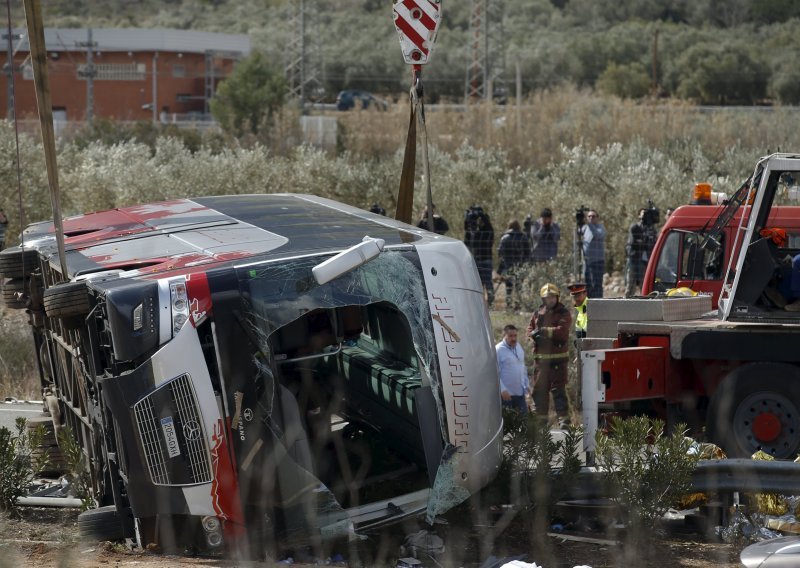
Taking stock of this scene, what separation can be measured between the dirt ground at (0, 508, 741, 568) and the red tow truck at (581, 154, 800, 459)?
1676 millimetres

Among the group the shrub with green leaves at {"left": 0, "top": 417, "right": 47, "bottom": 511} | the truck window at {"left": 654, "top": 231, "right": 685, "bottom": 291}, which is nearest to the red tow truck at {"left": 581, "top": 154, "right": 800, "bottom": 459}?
the truck window at {"left": 654, "top": 231, "right": 685, "bottom": 291}

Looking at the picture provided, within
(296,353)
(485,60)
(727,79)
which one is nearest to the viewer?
(296,353)

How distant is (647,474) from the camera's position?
7539 millimetres

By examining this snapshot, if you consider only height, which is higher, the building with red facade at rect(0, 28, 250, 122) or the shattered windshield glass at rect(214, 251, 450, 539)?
the building with red facade at rect(0, 28, 250, 122)

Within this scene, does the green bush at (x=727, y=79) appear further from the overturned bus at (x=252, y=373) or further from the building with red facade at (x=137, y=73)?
the overturned bus at (x=252, y=373)

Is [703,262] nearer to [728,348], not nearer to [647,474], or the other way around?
[728,348]

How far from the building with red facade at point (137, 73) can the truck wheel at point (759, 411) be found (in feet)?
161

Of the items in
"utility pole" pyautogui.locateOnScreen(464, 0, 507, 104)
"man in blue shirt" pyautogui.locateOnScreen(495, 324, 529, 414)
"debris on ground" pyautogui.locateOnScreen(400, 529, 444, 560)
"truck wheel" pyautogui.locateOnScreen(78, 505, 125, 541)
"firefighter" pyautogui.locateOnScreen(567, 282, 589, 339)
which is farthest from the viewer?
"utility pole" pyautogui.locateOnScreen(464, 0, 507, 104)

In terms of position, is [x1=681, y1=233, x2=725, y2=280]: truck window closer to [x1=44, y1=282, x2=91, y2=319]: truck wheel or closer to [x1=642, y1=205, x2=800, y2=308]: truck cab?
[x1=642, y1=205, x2=800, y2=308]: truck cab

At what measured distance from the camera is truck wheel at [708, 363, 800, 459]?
388 inches

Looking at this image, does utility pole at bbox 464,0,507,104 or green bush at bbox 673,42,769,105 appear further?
green bush at bbox 673,42,769,105

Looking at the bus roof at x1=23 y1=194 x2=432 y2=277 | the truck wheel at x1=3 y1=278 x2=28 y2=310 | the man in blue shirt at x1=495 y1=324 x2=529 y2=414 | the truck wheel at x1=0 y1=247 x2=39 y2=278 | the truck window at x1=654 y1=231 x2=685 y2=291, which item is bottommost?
the man in blue shirt at x1=495 y1=324 x2=529 y2=414

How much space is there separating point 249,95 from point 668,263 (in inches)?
1423

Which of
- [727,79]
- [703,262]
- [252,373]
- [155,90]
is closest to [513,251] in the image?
[703,262]
